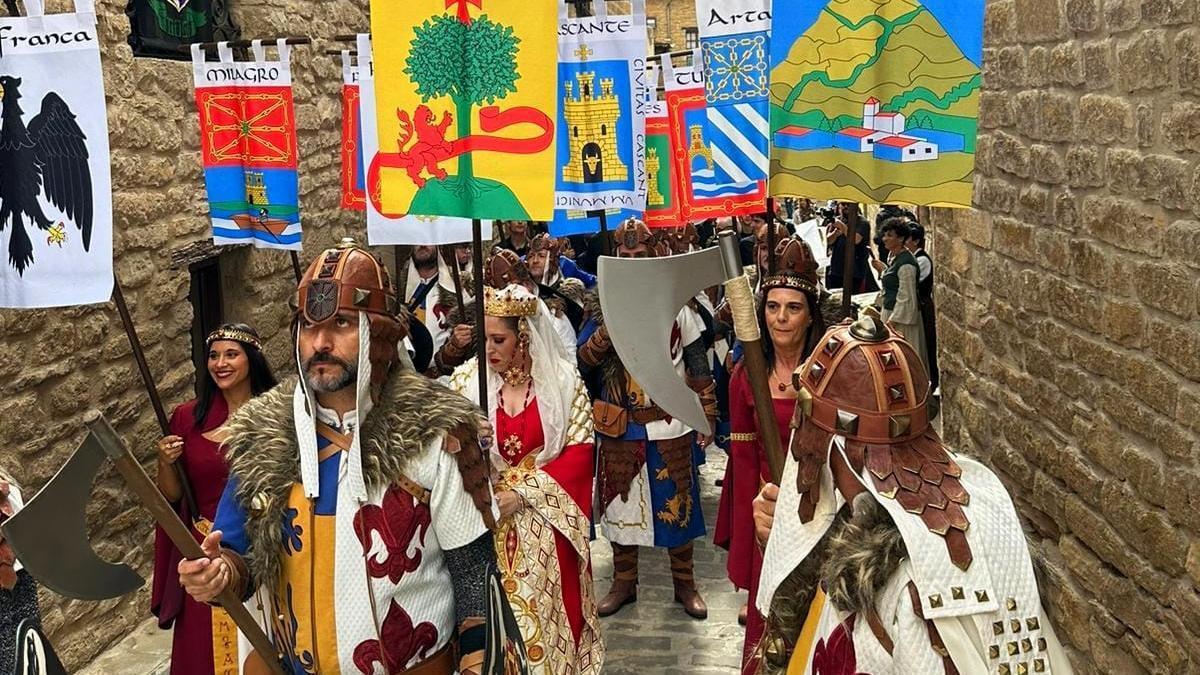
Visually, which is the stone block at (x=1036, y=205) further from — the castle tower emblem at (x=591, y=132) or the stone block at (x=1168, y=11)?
the castle tower emblem at (x=591, y=132)

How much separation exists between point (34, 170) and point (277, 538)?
1648 mm

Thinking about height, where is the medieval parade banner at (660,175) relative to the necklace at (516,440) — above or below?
above

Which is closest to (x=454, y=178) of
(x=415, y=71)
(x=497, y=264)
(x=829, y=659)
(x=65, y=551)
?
(x=415, y=71)

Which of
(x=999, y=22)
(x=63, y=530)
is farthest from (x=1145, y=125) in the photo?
(x=63, y=530)

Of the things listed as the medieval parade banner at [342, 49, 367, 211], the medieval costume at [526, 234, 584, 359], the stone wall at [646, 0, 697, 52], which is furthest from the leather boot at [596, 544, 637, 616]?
the stone wall at [646, 0, 697, 52]

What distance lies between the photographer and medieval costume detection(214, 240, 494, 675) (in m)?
3.22

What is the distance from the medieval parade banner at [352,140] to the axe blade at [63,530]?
12.3ft

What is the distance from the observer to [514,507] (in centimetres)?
432

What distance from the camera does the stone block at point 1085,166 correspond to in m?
4.74

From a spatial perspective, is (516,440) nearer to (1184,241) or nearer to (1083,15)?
(1184,241)

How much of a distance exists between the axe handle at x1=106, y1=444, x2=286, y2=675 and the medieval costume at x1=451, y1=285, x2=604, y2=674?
1.22 m

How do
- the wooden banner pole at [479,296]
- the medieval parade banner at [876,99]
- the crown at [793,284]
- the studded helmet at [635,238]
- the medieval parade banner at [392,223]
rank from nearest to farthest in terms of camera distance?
1. the medieval parade banner at [876,99]
2. the wooden banner pole at [479,296]
3. the crown at [793,284]
4. the medieval parade banner at [392,223]
5. the studded helmet at [635,238]

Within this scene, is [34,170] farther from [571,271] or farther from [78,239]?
[571,271]

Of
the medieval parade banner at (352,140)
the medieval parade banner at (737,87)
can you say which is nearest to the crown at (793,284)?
the medieval parade banner at (737,87)
